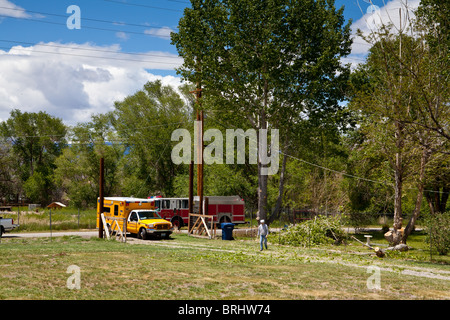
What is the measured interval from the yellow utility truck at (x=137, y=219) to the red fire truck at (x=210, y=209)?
543 centimetres

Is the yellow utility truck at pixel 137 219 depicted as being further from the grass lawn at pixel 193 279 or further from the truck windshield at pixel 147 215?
the grass lawn at pixel 193 279

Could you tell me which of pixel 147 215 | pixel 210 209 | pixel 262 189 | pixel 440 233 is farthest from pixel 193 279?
pixel 210 209

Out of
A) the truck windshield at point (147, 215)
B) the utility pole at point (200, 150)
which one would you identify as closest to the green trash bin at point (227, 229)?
the utility pole at point (200, 150)

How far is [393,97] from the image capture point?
22000mm

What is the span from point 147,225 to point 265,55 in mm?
13368

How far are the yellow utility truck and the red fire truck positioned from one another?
5.43 m

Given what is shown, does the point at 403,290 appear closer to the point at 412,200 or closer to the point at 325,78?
the point at 325,78

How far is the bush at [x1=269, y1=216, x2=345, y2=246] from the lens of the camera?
27.0 meters

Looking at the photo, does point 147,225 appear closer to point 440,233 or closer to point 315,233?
point 315,233

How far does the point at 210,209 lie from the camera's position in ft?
137

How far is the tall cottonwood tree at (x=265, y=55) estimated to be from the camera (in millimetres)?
30891

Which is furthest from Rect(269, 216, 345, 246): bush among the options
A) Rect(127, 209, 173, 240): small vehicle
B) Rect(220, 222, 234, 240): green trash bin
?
Rect(127, 209, 173, 240): small vehicle

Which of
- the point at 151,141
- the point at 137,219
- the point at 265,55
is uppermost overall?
the point at 265,55

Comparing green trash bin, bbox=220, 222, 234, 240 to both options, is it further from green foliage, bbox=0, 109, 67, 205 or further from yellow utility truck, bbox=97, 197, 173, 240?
green foliage, bbox=0, 109, 67, 205
